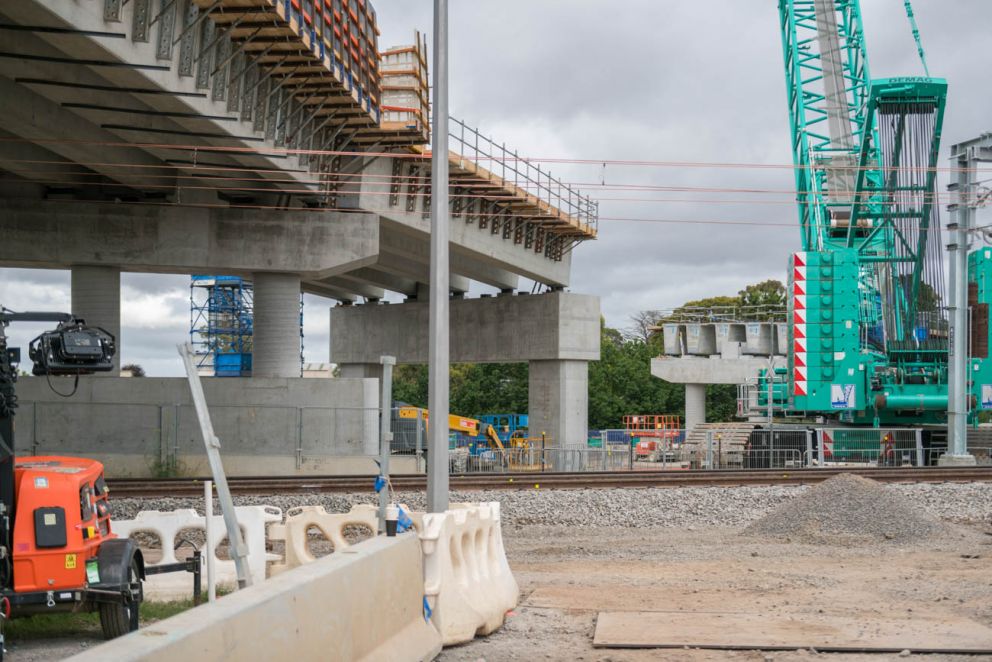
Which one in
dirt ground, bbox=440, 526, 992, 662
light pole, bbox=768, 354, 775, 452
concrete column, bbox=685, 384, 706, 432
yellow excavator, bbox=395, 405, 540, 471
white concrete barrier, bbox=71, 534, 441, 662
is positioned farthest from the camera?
concrete column, bbox=685, 384, 706, 432

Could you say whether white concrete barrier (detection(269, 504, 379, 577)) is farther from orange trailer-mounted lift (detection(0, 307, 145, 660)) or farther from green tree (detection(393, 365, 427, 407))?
green tree (detection(393, 365, 427, 407))

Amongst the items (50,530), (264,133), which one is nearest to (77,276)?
(264,133)

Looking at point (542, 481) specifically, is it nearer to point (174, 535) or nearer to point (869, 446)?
point (174, 535)

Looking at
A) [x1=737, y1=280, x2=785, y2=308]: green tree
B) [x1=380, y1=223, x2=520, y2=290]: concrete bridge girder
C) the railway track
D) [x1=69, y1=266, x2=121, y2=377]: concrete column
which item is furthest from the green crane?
[x1=737, y1=280, x2=785, y2=308]: green tree

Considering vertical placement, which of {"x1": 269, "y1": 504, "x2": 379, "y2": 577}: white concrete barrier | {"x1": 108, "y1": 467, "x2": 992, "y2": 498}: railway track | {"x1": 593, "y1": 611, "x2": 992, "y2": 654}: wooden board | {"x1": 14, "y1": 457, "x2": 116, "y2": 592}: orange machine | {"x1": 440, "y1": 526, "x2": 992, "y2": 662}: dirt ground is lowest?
{"x1": 440, "y1": 526, "x2": 992, "y2": 662}: dirt ground

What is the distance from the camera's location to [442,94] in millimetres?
12523

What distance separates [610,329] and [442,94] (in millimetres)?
91856

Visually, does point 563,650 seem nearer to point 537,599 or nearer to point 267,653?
point 537,599

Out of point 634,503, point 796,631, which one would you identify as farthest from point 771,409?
point 796,631

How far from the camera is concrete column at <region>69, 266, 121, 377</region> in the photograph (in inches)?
1183

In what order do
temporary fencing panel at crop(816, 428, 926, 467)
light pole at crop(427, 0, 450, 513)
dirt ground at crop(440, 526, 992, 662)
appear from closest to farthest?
dirt ground at crop(440, 526, 992, 662) → light pole at crop(427, 0, 450, 513) → temporary fencing panel at crop(816, 428, 926, 467)

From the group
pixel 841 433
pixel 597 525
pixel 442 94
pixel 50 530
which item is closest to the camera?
pixel 50 530

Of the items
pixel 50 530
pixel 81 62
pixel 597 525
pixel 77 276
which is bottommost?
pixel 597 525

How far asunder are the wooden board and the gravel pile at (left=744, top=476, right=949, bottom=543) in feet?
22.3
